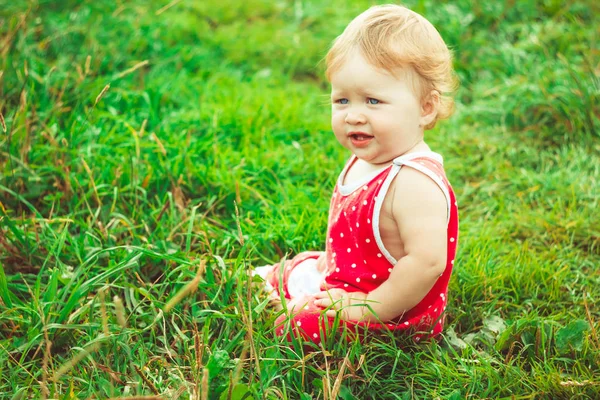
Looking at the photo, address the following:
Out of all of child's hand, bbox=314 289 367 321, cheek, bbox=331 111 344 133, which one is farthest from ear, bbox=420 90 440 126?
child's hand, bbox=314 289 367 321

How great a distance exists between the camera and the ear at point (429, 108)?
1927mm

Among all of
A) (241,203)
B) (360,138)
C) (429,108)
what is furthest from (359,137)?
(241,203)

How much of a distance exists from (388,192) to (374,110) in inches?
9.9

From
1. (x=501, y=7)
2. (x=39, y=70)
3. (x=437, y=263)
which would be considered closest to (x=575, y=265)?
(x=437, y=263)

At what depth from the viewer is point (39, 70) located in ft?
11.5

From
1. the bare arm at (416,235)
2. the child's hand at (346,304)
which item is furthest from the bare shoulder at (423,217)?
the child's hand at (346,304)

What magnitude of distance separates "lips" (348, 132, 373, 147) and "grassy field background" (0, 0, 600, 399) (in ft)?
1.85

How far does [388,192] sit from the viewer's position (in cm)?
191

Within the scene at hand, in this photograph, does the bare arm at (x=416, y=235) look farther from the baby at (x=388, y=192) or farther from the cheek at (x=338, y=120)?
the cheek at (x=338, y=120)

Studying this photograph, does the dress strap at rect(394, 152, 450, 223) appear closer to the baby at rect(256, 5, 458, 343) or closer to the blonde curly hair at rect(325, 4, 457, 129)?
the baby at rect(256, 5, 458, 343)

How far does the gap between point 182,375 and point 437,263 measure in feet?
2.66

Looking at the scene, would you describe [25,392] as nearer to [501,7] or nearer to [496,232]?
[496,232]

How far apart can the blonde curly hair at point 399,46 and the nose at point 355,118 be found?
0.15 meters

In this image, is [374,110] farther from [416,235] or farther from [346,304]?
[346,304]
